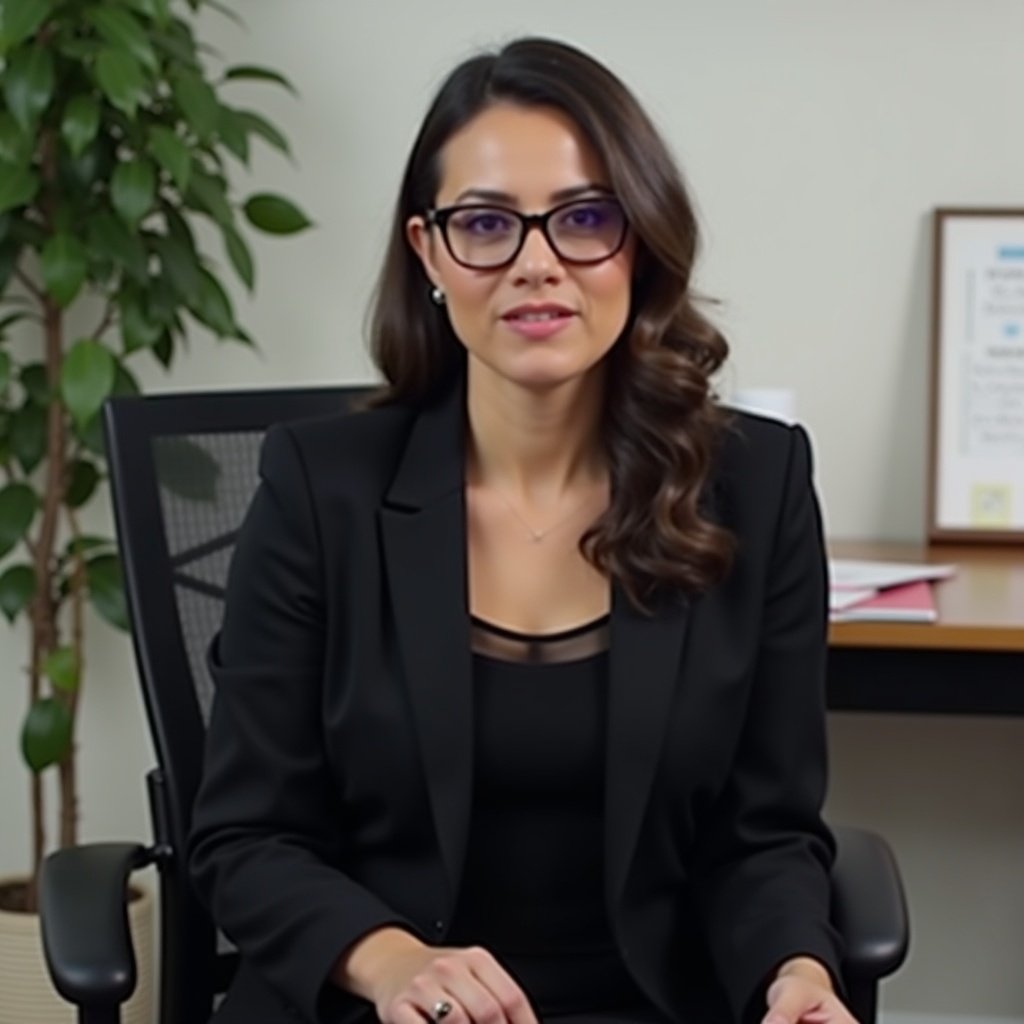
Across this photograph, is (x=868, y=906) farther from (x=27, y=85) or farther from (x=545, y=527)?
(x=27, y=85)

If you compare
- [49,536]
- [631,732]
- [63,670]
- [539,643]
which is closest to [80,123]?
[49,536]

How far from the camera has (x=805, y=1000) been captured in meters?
1.36

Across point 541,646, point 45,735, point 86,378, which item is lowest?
point 45,735

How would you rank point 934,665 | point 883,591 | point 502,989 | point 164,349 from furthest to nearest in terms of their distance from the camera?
point 164,349, point 883,591, point 934,665, point 502,989

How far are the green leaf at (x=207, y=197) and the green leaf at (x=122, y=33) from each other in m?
0.18

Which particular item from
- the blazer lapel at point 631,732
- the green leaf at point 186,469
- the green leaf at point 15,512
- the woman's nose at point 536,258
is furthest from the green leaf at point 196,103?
the blazer lapel at point 631,732

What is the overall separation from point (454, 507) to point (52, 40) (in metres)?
1.05

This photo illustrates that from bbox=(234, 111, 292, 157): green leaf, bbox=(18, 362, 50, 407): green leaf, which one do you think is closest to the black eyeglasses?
bbox=(234, 111, 292, 157): green leaf

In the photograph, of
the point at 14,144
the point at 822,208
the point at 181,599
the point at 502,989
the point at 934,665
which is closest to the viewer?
the point at 502,989

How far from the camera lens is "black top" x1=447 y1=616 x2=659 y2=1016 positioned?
1504 millimetres

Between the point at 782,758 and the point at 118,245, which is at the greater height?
the point at 118,245

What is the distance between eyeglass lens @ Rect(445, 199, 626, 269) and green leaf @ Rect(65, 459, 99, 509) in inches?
47.0

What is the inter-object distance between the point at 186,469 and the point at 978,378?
117 centimetres

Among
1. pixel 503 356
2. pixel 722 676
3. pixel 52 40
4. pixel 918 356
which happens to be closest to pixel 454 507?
pixel 503 356
